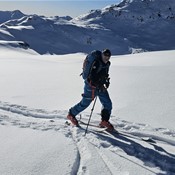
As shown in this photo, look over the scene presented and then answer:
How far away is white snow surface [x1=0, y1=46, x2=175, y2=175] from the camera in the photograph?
643 centimetres

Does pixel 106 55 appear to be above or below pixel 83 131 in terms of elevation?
above

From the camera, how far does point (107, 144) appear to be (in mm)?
7785

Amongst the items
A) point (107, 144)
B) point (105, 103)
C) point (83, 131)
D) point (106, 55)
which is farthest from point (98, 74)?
point (107, 144)

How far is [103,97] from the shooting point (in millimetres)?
9031

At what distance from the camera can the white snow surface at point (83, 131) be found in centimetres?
643

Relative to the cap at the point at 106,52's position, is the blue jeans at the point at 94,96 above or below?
below

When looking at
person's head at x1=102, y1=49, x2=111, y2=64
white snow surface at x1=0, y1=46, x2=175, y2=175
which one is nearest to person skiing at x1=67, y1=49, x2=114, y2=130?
person's head at x1=102, y1=49, x2=111, y2=64

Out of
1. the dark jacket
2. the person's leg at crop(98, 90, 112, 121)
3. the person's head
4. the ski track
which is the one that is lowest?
the ski track

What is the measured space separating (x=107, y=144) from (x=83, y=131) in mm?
1125

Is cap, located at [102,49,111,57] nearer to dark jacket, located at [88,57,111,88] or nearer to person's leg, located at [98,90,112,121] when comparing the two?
dark jacket, located at [88,57,111,88]

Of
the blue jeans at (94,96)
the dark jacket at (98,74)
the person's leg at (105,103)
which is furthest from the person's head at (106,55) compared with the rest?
the person's leg at (105,103)

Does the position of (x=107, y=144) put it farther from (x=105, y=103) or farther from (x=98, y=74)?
(x=98, y=74)

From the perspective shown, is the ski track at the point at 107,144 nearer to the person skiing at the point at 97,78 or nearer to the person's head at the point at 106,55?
the person skiing at the point at 97,78

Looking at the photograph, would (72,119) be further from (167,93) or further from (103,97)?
(167,93)
